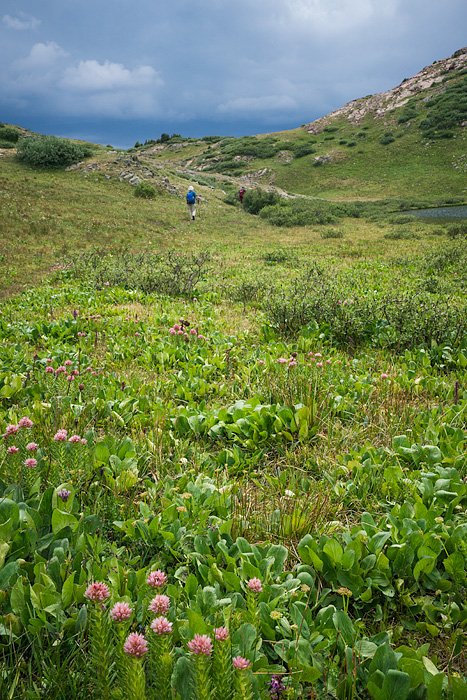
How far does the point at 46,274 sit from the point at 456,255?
47.8 ft

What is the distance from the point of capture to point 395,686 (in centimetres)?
130

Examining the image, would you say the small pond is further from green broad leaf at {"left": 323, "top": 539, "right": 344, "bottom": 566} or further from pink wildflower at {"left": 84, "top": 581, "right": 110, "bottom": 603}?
pink wildflower at {"left": 84, "top": 581, "right": 110, "bottom": 603}

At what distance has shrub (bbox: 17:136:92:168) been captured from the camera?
105 ft

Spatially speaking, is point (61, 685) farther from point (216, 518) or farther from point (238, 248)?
point (238, 248)

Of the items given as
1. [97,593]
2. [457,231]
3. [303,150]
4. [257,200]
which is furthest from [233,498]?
[303,150]

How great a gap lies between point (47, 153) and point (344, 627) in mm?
40080

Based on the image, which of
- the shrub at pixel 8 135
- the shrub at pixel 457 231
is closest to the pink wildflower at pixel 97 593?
the shrub at pixel 457 231

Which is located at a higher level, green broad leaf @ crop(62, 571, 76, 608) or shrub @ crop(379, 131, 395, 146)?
shrub @ crop(379, 131, 395, 146)

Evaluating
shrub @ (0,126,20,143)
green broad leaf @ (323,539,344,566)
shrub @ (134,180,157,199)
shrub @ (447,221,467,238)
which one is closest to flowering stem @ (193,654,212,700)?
green broad leaf @ (323,539,344,566)

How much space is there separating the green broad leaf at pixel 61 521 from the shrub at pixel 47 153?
3849 cm

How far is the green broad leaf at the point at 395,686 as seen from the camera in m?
1.29

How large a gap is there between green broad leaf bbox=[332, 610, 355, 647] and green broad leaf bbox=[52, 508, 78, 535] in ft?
4.33

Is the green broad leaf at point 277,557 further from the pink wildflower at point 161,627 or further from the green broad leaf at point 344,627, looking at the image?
the pink wildflower at point 161,627

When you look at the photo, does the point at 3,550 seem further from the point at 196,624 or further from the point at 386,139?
the point at 386,139
